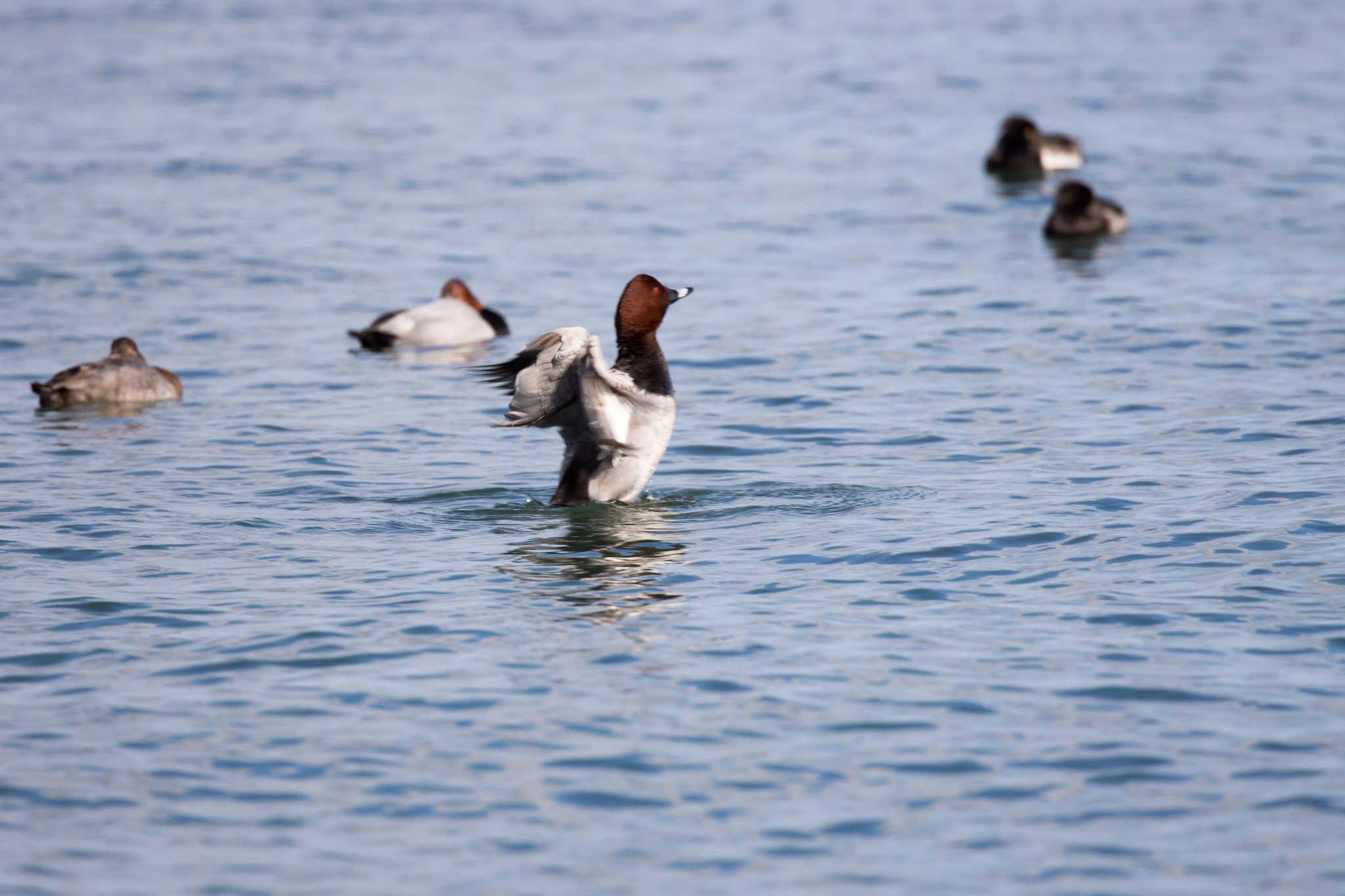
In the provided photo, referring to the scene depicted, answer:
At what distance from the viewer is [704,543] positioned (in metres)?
10.5

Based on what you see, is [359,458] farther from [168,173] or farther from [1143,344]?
[168,173]

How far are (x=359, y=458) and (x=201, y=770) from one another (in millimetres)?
5777

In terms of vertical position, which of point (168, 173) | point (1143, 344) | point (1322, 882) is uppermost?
point (168, 173)

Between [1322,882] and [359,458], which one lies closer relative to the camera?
[1322,882]

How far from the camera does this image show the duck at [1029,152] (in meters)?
25.4

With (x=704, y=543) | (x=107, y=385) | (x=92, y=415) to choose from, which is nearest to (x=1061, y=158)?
(x=107, y=385)

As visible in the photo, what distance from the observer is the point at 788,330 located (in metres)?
17.2

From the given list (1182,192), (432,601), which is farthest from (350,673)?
(1182,192)

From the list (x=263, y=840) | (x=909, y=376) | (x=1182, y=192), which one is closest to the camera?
(x=263, y=840)

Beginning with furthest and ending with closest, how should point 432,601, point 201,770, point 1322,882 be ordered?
point 432,601, point 201,770, point 1322,882

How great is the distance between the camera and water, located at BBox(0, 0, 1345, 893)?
6766 mm

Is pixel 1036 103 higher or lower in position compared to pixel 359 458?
higher

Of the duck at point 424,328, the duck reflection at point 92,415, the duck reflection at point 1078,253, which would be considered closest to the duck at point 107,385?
the duck reflection at point 92,415

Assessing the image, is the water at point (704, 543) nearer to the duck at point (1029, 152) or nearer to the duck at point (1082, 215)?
the duck at point (1082, 215)
